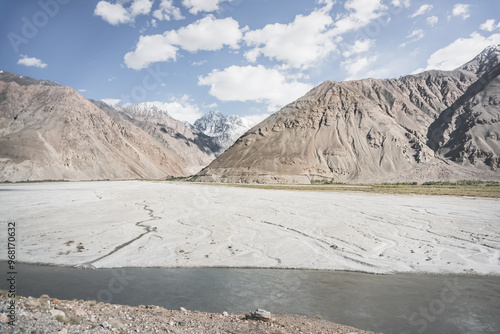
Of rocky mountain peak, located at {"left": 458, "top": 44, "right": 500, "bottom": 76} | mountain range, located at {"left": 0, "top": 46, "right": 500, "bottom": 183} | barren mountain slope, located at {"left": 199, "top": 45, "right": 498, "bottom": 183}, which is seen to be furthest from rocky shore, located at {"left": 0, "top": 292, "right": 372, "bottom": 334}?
rocky mountain peak, located at {"left": 458, "top": 44, "right": 500, "bottom": 76}

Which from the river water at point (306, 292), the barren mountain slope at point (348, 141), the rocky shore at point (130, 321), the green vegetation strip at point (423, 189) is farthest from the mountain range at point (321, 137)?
the rocky shore at point (130, 321)

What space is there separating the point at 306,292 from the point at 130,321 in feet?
16.5

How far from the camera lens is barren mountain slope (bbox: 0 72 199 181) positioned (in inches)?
3858

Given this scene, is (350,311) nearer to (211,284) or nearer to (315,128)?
(211,284)

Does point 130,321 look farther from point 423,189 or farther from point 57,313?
point 423,189

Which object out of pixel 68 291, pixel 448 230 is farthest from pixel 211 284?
pixel 448 230

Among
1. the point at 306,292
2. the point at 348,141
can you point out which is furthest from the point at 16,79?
the point at 306,292

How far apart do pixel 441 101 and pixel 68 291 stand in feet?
561

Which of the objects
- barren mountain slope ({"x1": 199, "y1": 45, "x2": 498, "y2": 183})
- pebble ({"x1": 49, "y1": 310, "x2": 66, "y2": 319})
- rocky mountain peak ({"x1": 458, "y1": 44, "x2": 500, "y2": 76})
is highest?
rocky mountain peak ({"x1": 458, "y1": 44, "x2": 500, "y2": 76})

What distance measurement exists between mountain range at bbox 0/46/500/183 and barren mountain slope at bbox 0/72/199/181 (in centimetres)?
43

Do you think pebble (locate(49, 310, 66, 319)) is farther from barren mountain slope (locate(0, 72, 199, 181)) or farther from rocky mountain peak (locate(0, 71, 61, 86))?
rocky mountain peak (locate(0, 71, 61, 86))

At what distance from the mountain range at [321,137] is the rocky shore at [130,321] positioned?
268 ft

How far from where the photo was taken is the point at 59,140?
114125mm

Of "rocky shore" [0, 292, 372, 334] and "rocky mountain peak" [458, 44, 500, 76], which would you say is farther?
"rocky mountain peak" [458, 44, 500, 76]
